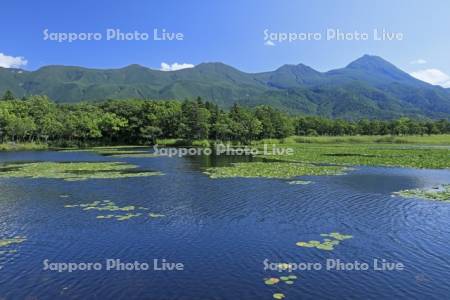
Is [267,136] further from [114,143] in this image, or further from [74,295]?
[74,295]

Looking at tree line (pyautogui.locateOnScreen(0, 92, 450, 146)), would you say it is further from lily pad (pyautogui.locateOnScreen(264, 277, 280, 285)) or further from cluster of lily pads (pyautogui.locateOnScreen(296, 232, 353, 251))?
lily pad (pyautogui.locateOnScreen(264, 277, 280, 285))

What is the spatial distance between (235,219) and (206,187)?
10.7 metres

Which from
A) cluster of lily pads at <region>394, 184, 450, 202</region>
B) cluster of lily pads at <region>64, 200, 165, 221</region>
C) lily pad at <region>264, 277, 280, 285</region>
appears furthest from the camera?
cluster of lily pads at <region>394, 184, 450, 202</region>

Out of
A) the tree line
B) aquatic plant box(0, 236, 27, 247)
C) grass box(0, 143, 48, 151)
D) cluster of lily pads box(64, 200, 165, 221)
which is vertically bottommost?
aquatic plant box(0, 236, 27, 247)

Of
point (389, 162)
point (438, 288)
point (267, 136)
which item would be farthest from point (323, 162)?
point (267, 136)

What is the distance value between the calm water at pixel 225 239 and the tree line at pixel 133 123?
76.9 metres

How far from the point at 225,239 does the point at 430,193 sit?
17751 millimetres

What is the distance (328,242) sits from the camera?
16641 mm

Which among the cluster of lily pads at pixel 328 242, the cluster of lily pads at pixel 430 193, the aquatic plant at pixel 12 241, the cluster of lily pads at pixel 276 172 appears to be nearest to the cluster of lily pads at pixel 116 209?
the aquatic plant at pixel 12 241

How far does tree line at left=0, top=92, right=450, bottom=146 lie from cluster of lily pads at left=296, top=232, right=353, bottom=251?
86.9m

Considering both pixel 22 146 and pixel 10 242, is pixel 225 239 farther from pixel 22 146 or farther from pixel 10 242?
pixel 22 146

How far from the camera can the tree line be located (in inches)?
4131

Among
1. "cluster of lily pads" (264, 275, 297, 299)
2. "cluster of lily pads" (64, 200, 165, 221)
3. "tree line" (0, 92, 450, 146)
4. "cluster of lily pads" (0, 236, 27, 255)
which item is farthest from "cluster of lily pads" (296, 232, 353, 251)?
"tree line" (0, 92, 450, 146)

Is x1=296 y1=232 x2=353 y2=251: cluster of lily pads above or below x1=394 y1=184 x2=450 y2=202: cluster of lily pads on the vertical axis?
below
